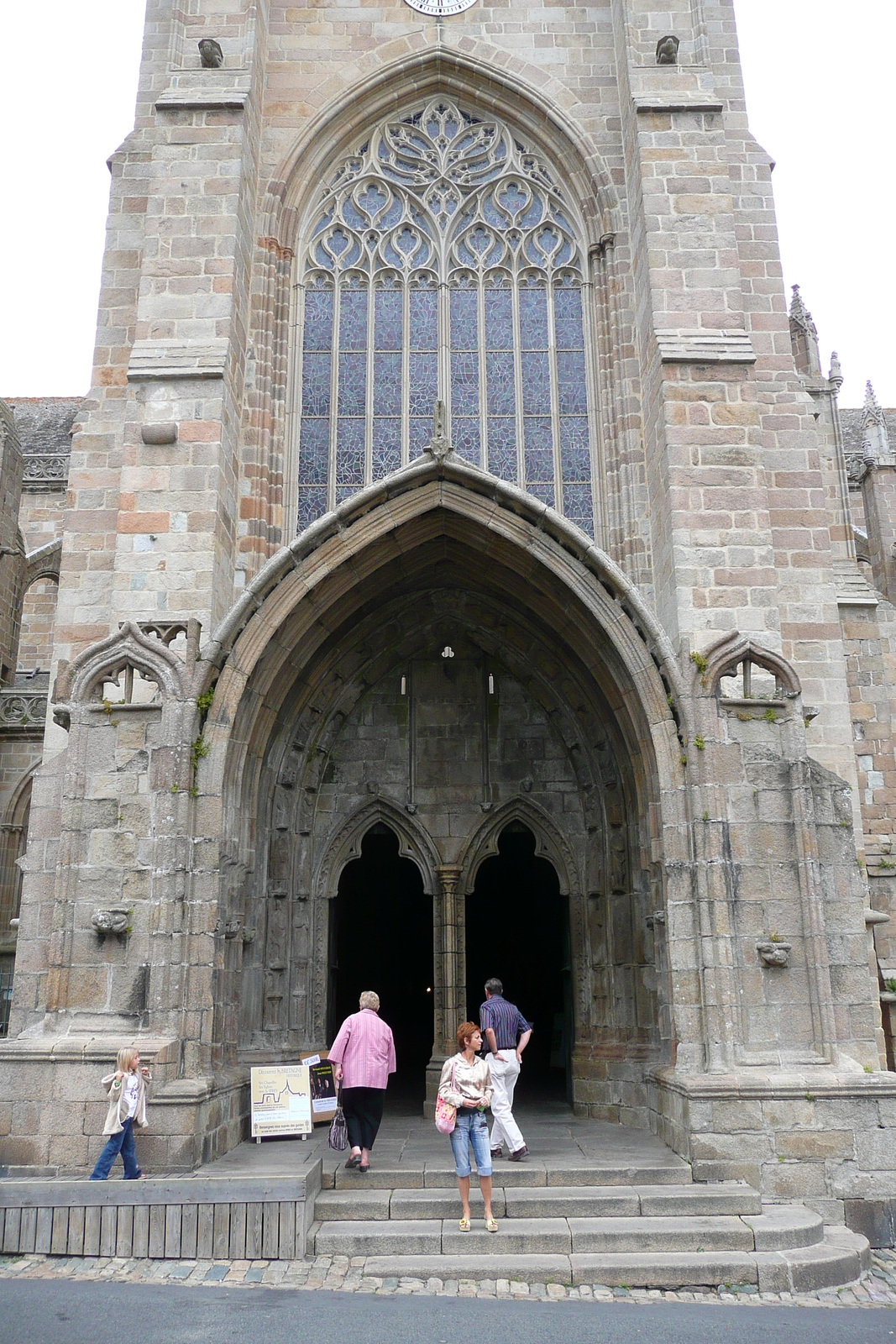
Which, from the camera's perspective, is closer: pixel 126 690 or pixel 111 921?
pixel 111 921

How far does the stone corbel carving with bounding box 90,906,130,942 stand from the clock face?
11743 millimetres

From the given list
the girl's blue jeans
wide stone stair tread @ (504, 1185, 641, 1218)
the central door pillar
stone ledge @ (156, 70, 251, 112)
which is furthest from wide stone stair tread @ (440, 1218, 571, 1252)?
stone ledge @ (156, 70, 251, 112)

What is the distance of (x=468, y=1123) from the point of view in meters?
7.21

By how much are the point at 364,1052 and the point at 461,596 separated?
5.55m

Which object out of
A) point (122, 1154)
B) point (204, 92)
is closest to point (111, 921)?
point (122, 1154)

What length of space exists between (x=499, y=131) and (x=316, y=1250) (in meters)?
12.7

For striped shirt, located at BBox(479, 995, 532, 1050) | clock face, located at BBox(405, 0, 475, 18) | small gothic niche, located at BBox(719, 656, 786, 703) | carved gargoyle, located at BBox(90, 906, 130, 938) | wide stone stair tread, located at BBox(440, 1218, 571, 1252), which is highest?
clock face, located at BBox(405, 0, 475, 18)

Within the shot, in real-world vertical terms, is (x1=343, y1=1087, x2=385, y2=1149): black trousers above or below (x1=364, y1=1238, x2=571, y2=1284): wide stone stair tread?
above

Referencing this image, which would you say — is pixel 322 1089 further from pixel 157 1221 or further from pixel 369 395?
pixel 369 395

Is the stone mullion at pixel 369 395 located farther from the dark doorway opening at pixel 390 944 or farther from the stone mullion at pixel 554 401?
the dark doorway opening at pixel 390 944

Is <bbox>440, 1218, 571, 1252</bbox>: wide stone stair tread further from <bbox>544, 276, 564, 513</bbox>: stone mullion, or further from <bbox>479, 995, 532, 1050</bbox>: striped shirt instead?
<bbox>544, 276, 564, 513</bbox>: stone mullion

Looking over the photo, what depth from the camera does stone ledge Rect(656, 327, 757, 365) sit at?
34.5ft

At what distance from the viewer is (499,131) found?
13.3m

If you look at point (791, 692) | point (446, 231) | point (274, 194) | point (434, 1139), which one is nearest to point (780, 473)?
point (791, 692)
